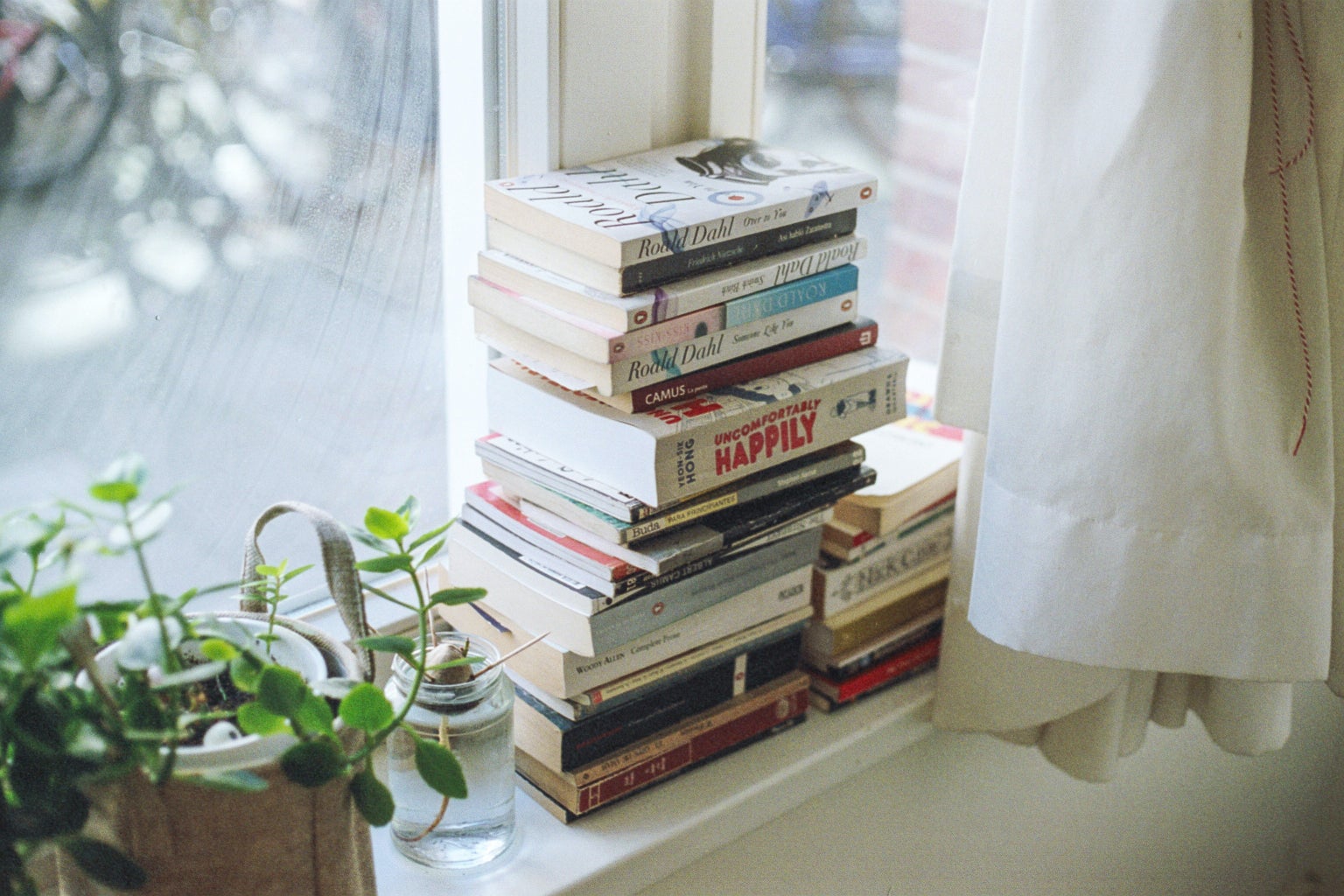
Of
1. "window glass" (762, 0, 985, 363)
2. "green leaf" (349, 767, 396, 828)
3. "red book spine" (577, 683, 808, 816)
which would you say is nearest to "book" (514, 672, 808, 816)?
"red book spine" (577, 683, 808, 816)

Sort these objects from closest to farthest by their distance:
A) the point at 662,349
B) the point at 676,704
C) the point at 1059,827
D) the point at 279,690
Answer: the point at 279,690 → the point at 662,349 → the point at 676,704 → the point at 1059,827

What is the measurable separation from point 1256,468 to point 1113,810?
63 cm

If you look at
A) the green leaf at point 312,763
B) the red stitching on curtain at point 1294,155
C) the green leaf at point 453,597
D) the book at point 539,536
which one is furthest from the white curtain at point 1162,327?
the green leaf at point 312,763

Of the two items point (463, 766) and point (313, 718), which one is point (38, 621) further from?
point (463, 766)

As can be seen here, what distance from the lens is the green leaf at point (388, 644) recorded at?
66 centimetres

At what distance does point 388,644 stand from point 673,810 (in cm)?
31

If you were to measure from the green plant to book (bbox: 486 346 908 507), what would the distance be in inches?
9.5

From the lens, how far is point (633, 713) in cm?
88

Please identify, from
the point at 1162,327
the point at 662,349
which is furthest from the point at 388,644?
the point at 1162,327

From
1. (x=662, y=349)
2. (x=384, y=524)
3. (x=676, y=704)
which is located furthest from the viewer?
(x=676, y=704)

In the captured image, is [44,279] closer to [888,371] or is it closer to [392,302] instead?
[392,302]

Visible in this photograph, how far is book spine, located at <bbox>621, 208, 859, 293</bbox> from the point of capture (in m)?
0.78

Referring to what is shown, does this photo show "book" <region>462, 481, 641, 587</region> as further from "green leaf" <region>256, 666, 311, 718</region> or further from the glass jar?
"green leaf" <region>256, 666, 311, 718</region>

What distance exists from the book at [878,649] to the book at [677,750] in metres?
0.04
